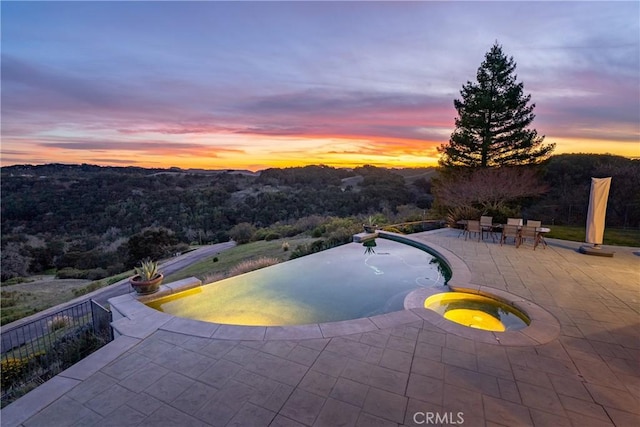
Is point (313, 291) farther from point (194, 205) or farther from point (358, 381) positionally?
point (194, 205)

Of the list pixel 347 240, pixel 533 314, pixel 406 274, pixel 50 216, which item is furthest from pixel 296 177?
pixel 533 314

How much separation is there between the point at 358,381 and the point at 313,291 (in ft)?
11.4

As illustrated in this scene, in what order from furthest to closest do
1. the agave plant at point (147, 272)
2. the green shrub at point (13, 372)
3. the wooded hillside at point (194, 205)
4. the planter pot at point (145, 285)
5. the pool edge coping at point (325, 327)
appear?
the wooded hillside at point (194, 205)
the agave plant at point (147, 272)
the planter pot at point (145, 285)
the green shrub at point (13, 372)
the pool edge coping at point (325, 327)

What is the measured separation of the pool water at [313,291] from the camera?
5348mm

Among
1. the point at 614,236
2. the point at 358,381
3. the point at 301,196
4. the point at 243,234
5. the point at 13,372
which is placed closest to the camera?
the point at 358,381

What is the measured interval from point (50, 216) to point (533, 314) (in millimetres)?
39944

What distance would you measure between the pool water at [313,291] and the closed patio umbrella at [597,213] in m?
4.20

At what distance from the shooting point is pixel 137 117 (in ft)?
45.8

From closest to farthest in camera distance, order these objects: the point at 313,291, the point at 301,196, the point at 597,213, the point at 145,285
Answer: the point at 145,285 → the point at 313,291 → the point at 597,213 → the point at 301,196

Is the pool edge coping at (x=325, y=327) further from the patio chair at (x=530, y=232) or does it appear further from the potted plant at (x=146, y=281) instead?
the patio chair at (x=530, y=232)

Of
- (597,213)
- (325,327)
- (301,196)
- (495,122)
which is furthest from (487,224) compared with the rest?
(301,196)

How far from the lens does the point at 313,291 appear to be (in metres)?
6.50

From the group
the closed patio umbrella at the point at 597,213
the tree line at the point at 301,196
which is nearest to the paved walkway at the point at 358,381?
the closed patio umbrella at the point at 597,213

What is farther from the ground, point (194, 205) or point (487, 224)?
point (487, 224)
